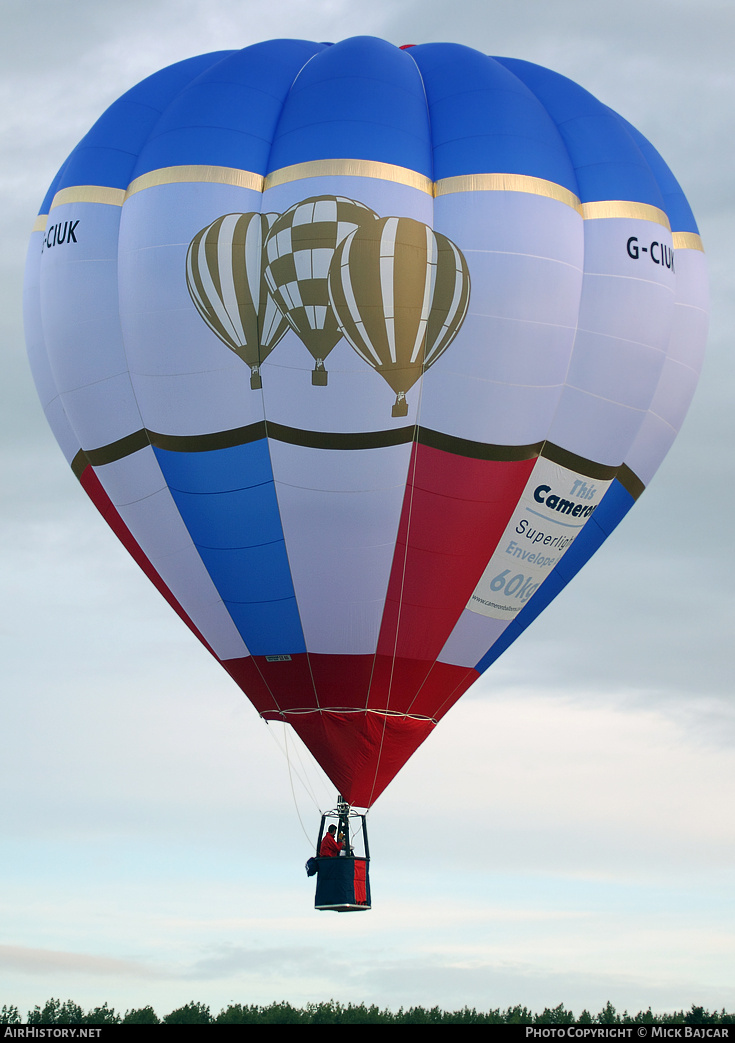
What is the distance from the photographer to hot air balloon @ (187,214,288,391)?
13.3m

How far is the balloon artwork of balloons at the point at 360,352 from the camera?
13.2 meters

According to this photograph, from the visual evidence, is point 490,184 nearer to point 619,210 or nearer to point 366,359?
point 619,210

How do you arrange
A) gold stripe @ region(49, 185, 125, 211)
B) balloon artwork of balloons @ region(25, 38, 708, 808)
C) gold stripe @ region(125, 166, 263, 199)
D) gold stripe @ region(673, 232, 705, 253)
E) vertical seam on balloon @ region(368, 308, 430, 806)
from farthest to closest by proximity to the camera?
gold stripe @ region(673, 232, 705, 253)
gold stripe @ region(49, 185, 125, 211)
gold stripe @ region(125, 166, 263, 199)
vertical seam on balloon @ region(368, 308, 430, 806)
balloon artwork of balloons @ region(25, 38, 708, 808)

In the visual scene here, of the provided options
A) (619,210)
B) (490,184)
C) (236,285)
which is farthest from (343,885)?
(619,210)

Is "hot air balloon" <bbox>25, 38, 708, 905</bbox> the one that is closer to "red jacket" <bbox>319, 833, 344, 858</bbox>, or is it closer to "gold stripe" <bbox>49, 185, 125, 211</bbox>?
"gold stripe" <bbox>49, 185, 125, 211</bbox>

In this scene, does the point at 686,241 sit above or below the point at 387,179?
above

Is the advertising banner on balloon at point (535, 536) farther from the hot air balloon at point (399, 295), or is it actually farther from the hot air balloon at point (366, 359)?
the hot air balloon at point (399, 295)

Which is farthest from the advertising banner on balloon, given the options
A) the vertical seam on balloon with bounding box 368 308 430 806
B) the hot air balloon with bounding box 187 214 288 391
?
the hot air balloon with bounding box 187 214 288 391

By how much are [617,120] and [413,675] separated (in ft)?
21.4

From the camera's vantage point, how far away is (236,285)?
525 inches

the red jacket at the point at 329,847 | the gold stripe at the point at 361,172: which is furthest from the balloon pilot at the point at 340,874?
the gold stripe at the point at 361,172

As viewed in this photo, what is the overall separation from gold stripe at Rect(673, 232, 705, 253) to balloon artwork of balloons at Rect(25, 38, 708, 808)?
674mm

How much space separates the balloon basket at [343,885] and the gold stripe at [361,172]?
21.7 feet

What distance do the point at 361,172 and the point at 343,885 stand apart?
6.90 metres
